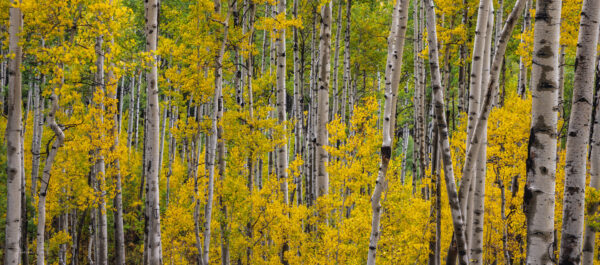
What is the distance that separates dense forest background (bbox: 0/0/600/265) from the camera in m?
3.16

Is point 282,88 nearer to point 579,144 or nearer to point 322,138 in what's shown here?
point 322,138

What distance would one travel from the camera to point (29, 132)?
22062 mm

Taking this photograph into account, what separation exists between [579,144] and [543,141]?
45cm

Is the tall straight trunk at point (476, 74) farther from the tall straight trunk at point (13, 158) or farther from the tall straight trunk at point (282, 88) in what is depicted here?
the tall straight trunk at point (13, 158)

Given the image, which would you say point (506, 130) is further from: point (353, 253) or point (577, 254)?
point (577, 254)

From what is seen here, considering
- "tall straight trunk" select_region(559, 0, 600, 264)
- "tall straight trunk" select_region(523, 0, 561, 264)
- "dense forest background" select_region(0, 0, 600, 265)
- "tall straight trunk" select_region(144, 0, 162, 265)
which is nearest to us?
"tall straight trunk" select_region(523, 0, 561, 264)

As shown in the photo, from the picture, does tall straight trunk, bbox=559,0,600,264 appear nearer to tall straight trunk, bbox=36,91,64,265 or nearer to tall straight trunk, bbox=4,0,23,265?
tall straight trunk, bbox=4,0,23,265

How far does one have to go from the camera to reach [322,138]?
10266 millimetres

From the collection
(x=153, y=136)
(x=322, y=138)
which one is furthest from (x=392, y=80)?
(x=322, y=138)

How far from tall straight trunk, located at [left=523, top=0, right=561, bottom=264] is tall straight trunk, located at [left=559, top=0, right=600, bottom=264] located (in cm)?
32

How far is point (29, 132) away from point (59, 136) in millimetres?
17721

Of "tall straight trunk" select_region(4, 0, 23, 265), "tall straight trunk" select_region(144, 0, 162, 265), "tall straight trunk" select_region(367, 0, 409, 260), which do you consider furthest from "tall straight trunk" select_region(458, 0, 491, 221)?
"tall straight trunk" select_region(4, 0, 23, 265)

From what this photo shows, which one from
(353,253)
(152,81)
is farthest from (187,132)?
(353,253)

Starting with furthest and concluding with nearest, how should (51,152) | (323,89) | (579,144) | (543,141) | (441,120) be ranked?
(323,89) → (51,152) → (441,120) → (579,144) → (543,141)
